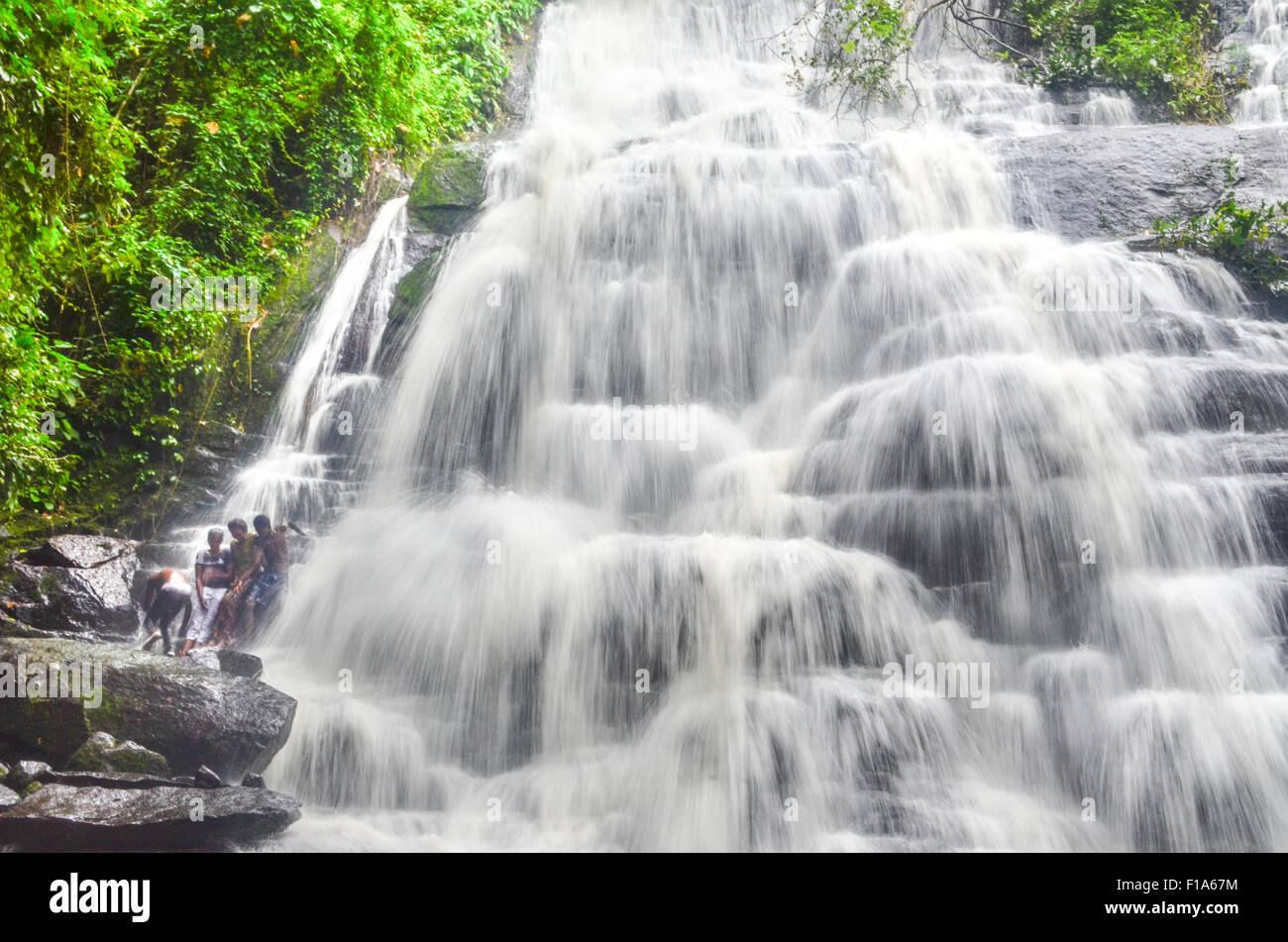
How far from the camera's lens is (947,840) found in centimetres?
486

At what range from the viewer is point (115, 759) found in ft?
16.1

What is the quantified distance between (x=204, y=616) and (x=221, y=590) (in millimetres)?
252

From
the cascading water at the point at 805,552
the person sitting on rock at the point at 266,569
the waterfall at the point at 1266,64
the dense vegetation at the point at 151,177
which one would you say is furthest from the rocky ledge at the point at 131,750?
the waterfall at the point at 1266,64

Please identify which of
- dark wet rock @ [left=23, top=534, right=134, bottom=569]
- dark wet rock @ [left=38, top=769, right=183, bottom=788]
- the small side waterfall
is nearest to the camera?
dark wet rock @ [left=38, top=769, right=183, bottom=788]

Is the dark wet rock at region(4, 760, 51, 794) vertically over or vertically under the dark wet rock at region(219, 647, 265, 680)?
over

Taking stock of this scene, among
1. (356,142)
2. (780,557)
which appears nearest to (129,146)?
(356,142)

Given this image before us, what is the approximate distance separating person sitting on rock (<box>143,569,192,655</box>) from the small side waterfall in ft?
3.08

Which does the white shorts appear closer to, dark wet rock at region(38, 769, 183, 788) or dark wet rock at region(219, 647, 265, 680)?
dark wet rock at region(219, 647, 265, 680)

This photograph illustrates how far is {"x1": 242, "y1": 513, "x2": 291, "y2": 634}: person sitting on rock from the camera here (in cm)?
700

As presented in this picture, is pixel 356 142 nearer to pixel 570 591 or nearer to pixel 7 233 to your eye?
pixel 7 233

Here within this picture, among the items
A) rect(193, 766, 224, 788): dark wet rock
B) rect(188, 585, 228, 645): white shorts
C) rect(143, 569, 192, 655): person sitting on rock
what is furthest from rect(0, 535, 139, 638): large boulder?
rect(193, 766, 224, 788): dark wet rock

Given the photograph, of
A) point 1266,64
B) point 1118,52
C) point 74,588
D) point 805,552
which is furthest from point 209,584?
point 1266,64

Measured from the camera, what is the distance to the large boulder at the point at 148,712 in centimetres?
503

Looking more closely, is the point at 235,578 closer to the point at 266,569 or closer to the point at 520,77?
the point at 266,569
